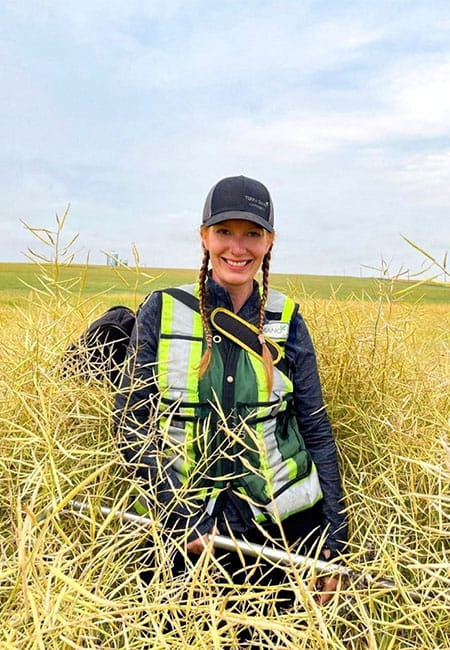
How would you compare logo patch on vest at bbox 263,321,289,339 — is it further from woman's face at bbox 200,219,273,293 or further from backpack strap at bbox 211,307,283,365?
woman's face at bbox 200,219,273,293

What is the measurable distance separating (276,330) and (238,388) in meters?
0.27

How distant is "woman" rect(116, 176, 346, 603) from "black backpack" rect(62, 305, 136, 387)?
0.34 ft

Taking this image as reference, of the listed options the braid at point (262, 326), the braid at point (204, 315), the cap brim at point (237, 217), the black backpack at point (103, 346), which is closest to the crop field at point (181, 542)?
the black backpack at point (103, 346)

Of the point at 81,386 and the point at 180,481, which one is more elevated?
the point at 81,386

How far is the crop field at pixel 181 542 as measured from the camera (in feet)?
3.09

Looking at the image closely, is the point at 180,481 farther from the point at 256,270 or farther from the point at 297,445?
the point at 256,270

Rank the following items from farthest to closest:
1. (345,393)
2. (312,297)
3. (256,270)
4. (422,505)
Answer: (312,297) → (345,393) → (256,270) → (422,505)

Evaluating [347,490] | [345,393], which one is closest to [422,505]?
[347,490]

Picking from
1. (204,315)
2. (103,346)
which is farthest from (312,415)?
(103,346)

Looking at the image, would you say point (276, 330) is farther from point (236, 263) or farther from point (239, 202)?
point (239, 202)

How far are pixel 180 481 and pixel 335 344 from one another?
1015 mm

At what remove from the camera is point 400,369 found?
86.0 inches

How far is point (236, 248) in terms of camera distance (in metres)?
1.74

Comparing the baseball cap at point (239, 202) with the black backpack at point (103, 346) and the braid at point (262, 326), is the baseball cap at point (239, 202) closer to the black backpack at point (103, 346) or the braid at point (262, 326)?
the braid at point (262, 326)
